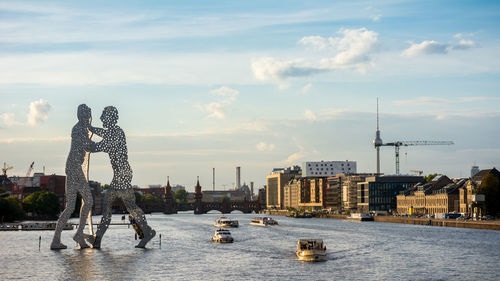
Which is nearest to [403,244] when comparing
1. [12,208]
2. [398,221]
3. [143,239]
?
[143,239]

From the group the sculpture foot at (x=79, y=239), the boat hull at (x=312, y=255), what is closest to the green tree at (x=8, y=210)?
the sculpture foot at (x=79, y=239)

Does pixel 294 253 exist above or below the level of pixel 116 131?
below

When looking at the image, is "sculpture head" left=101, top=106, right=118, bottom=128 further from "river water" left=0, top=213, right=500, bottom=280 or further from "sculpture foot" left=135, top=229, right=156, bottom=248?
"sculpture foot" left=135, top=229, right=156, bottom=248

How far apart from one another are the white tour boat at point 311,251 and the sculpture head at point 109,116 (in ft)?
77.9

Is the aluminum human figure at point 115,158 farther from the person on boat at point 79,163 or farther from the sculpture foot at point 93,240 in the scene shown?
the sculpture foot at point 93,240

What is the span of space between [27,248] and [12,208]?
252 ft

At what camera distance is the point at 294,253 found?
91875mm

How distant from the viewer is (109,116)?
278 ft

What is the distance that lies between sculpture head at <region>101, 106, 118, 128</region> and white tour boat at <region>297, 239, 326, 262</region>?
23755 millimetres

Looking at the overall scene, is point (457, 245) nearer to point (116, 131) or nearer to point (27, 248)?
point (116, 131)

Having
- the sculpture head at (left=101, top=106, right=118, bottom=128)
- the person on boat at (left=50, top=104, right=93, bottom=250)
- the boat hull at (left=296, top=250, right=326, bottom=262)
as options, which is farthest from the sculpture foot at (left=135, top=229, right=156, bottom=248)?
the boat hull at (left=296, top=250, right=326, bottom=262)

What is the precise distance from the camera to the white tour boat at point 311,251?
82.0 m

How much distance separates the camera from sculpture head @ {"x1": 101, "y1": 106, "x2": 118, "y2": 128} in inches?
3337

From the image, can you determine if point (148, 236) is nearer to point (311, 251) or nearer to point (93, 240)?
point (93, 240)
